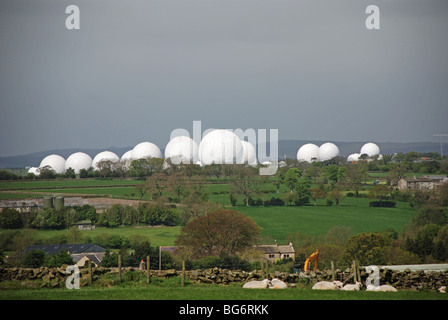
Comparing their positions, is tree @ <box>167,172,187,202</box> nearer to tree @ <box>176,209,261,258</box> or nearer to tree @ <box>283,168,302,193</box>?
tree @ <box>283,168,302,193</box>

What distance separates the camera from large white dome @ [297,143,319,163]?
80.1 m

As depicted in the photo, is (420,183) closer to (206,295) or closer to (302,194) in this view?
(302,194)

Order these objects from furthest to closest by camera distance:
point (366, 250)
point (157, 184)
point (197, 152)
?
point (197, 152) < point (157, 184) < point (366, 250)

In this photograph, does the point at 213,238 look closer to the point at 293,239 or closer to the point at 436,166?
the point at 293,239

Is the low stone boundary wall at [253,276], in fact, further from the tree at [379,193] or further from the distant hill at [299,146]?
the distant hill at [299,146]

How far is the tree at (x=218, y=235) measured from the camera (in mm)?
19984

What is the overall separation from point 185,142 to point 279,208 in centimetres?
3308

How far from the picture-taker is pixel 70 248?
1936cm

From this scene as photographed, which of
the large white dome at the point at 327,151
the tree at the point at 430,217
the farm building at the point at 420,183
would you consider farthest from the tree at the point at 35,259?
the large white dome at the point at 327,151

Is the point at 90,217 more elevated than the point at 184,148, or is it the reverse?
the point at 184,148

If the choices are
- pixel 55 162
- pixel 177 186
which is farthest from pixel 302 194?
pixel 55 162

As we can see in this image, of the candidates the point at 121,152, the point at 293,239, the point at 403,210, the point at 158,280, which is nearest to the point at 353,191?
the point at 403,210

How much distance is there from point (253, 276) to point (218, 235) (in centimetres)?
743

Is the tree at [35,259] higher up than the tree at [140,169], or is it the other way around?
the tree at [140,169]
